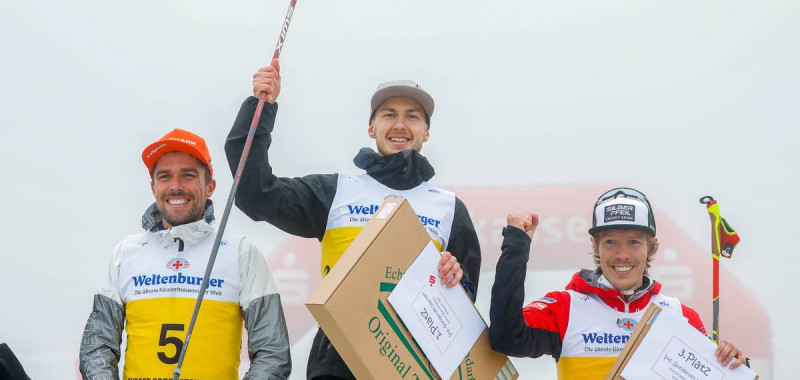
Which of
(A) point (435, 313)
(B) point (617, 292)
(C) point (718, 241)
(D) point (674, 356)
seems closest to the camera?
(A) point (435, 313)

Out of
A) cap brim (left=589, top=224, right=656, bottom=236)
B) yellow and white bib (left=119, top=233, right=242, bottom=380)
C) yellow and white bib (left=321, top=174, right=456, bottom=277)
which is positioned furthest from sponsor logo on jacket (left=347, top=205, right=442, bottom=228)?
cap brim (left=589, top=224, right=656, bottom=236)

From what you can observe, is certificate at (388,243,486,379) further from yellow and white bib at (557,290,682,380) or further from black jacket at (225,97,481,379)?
yellow and white bib at (557,290,682,380)

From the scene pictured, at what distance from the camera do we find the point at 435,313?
1.64 meters

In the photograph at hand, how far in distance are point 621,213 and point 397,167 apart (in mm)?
625

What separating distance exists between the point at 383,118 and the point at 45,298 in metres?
1.45

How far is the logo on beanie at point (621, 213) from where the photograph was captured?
2.00 metres

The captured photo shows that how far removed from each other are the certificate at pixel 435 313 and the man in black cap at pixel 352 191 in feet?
0.69

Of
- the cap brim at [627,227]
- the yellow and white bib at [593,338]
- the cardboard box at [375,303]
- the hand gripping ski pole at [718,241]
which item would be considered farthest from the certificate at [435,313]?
the hand gripping ski pole at [718,241]

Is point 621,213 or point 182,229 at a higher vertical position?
point 621,213

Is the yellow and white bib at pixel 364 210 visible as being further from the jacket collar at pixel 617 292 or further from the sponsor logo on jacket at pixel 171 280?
the jacket collar at pixel 617 292

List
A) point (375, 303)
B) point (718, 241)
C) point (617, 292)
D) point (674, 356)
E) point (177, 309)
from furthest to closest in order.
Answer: point (718, 241)
point (617, 292)
point (177, 309)
point (674, 356)
point (375, 303)

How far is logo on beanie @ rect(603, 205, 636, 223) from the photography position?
2.00 meters

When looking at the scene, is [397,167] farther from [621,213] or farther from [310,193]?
[621,213]

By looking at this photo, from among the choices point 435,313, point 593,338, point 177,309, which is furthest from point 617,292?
point 177,309
